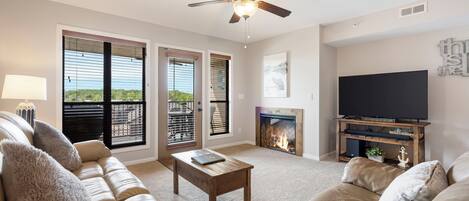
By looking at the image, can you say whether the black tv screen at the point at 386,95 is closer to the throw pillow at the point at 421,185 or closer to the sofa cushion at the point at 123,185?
the throw pillow at the point at 421,185

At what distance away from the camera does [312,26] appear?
4.04 meters

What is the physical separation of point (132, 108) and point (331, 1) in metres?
3.41

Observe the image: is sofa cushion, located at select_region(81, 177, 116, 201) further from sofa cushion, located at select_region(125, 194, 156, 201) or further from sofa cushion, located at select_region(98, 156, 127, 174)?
sofa cushion, located at select_region(98, 156, 127, 174)

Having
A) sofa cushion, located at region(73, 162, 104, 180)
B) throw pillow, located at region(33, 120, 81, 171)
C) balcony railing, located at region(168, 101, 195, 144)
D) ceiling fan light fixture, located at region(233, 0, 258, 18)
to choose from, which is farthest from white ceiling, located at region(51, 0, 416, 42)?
sofa cushion, located at region(73, 162, 104, 180)

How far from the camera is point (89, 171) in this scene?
79.6 inches

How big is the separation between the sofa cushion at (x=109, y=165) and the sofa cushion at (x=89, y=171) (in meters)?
0.04

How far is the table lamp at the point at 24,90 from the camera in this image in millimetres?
2410

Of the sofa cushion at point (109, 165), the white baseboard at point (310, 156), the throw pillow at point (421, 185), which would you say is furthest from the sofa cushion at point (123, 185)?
the white baseboard at point (310, 156)

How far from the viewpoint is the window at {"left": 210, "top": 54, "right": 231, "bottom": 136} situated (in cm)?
492

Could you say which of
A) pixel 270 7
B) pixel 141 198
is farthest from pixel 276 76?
pixel 141 198

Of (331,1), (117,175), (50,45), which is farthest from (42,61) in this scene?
(331,1)

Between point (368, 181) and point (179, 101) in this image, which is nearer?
point (368, 181)

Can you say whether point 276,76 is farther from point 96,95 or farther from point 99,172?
point 99,172

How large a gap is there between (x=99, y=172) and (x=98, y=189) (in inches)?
16.7
